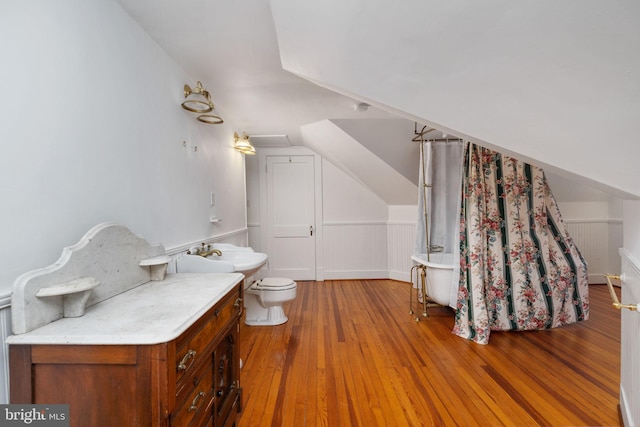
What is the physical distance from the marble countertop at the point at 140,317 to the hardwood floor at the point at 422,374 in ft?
2.84

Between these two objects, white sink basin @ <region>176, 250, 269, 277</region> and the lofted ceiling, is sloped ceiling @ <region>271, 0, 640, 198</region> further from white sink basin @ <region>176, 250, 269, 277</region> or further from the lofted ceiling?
white sink basin @ <region>176, 250, 269, 277</region>

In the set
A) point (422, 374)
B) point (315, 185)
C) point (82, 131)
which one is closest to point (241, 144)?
point (315, 185)

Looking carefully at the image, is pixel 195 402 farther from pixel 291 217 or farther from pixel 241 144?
pixel 291 217

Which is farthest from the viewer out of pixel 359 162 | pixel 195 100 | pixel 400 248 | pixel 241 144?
pixel 400 248

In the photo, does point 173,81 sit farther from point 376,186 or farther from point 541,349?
point 541,349

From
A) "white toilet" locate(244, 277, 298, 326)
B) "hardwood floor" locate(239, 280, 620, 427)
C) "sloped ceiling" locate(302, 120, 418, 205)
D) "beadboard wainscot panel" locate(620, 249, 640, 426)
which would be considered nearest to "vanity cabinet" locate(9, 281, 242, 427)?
"hardwood floor" locate(239, 280, 620, 427)

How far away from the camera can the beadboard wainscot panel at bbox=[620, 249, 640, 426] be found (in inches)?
46.8

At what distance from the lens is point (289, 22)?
1522mm

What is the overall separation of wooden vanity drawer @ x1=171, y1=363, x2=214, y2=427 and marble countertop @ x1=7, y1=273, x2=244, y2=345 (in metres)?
0.24

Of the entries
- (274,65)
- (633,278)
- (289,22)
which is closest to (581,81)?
(633,278)

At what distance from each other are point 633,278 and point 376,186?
3.22 metres

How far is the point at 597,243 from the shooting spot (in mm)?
3998

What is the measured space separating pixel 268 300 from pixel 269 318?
231mm

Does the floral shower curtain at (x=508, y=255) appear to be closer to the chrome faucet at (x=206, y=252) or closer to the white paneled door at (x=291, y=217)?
the chrome faucet at (x=206, y=252)
